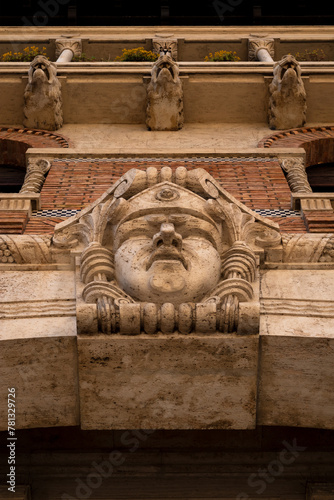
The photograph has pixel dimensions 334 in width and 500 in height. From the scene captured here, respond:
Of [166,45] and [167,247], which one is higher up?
[166,45]

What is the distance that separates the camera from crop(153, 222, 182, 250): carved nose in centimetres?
575

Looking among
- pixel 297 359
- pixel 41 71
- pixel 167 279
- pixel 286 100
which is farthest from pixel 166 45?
pixel 297 359

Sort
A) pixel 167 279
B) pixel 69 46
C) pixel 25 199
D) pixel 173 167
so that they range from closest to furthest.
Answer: pixel 167 279
pixel 25 199
pixel 173 167
pixel 69 46

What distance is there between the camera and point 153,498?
661 cm

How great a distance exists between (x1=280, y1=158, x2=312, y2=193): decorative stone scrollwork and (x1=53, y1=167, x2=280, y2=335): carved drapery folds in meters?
2.24

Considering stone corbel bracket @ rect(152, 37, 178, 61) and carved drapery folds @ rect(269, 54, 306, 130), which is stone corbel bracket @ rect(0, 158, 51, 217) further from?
stone corbel bracket @ rect(152, 37, 178, 61)

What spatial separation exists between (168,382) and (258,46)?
1157 centimetres

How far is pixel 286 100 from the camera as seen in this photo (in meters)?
11.3

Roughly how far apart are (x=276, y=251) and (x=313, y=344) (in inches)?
42.3

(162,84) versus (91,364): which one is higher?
(162,84)

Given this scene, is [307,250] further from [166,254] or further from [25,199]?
[25,199]

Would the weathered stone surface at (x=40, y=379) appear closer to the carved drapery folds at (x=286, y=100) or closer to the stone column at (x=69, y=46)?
the carved drapery folds at (x=286, y=100)

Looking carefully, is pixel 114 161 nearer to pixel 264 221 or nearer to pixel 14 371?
pixel 264 221
